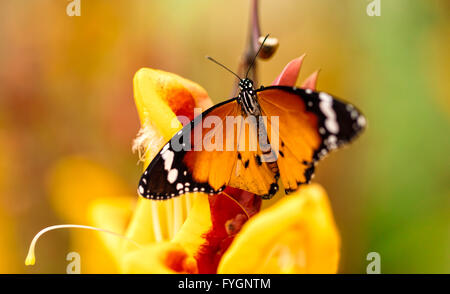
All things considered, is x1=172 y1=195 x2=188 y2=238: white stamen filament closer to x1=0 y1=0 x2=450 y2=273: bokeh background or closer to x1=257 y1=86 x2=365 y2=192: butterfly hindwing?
x1=257 y1=86 x2=365 y2=192: butterfly hindwing

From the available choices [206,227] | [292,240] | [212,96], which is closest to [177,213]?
[206,227]

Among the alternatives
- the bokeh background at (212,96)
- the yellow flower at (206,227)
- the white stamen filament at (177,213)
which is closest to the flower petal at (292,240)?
the yellow flower at (206,227)

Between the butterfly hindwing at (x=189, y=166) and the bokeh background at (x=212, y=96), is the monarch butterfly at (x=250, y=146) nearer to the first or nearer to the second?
the butterfly hindwing at (x=189, y=166)

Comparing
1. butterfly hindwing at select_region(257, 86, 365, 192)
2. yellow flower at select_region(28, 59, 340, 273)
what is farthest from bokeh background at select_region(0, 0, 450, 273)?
butterfly hindwing at select_region(257, 86, 365, 192)

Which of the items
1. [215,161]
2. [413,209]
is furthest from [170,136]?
[413,209]

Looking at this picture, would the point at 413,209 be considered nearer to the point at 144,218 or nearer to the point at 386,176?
the point at 386,176

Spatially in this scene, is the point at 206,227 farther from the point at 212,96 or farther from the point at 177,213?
the point at 212,96
